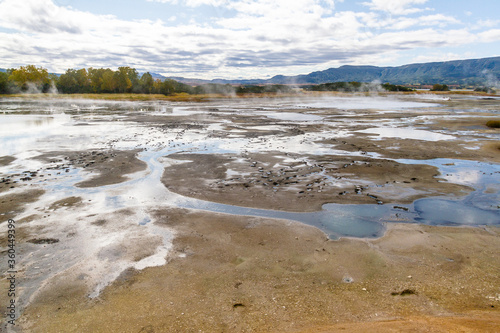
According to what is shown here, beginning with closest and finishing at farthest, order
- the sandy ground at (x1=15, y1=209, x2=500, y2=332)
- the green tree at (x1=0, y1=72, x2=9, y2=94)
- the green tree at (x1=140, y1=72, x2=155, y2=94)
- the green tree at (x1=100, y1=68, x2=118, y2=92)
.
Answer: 1. the sandy ground at (x1=15, y1=209, x2=500, y2=332)
2. the green tree at (x1=0, y1=72, x2=9, y2=94)
3. the green tree at (x1=100, y1=68, x2=118, y2=92)
4. the green tree at (x1=140, y1=72, x2=155, y2=94)

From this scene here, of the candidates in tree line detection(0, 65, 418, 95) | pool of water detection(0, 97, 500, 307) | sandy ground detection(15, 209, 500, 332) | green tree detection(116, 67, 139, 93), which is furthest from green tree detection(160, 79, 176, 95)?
sandy ground detection(15, 209, 500, 332)

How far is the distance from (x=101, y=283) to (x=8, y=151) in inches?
828

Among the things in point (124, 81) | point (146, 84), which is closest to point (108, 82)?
point (124, 81)

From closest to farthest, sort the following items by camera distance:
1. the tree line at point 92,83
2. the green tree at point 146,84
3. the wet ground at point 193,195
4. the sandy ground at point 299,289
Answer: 1. the sandy ground at point 299,289
2. the wet ground at point 193,195
3. the tree line at point 92,83
4. the green tree at point 146,84

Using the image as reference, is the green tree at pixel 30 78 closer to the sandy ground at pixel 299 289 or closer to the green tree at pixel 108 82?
the green tree at pixel 108 82

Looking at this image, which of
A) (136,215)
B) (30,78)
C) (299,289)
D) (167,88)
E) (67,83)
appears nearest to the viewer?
(299,289)

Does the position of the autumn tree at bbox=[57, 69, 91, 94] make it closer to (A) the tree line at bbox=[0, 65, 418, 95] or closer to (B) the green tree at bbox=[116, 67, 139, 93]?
(A) the tree line at bbox=[0, 65, 418, 95]

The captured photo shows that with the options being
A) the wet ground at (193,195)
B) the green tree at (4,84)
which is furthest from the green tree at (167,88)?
the wet ground at (193,195)

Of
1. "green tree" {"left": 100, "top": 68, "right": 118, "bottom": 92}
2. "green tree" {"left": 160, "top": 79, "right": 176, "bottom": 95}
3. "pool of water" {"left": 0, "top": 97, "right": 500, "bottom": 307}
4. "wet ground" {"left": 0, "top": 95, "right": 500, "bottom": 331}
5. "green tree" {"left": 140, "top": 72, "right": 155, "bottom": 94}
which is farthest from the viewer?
"green tree" {"left": 140, "top": 72, "right": 155, "bottom": 94}

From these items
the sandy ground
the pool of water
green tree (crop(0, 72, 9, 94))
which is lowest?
the sandy ground

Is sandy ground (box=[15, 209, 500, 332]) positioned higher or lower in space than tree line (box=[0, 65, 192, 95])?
lower

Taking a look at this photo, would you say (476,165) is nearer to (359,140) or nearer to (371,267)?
(359,140)

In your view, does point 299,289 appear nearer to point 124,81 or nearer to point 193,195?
point 193,195

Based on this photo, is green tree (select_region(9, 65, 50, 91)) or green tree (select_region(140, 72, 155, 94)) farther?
green tree (select_region(140, 72, 155, 94))
